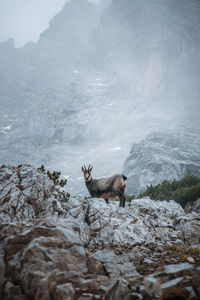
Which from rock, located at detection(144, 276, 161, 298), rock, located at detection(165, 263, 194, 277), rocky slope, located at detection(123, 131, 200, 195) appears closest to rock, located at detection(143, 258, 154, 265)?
rock, located at detection(165, 263, 194, 277)

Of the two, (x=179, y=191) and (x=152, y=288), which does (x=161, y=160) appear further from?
(x=152, y=288)

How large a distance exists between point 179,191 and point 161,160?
81402 millimetres

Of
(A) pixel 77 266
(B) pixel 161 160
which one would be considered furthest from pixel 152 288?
(B) pixel 161 160

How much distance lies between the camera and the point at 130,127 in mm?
199500

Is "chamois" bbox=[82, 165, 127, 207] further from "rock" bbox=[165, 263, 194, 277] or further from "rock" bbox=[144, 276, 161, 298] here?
"rock" bbox=[144, 276, 161, 298]

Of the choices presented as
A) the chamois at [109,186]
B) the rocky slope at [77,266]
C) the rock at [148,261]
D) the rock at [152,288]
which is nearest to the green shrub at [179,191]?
the chamois at [109,186]

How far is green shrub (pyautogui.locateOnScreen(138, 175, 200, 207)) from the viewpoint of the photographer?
25500 mm

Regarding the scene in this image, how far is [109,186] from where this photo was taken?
1345 cm

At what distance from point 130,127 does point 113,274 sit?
199 m

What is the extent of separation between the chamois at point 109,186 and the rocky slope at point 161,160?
82500 mm

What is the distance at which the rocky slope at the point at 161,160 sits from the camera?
321 ft

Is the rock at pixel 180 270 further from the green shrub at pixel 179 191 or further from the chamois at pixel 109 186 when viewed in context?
the green shrub at pixel 179 191

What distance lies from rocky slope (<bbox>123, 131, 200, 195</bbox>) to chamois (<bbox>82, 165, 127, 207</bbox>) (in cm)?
8250

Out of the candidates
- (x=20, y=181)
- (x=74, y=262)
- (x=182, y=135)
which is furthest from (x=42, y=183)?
(x=182, y=135)
